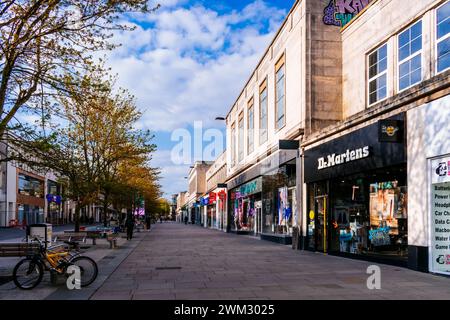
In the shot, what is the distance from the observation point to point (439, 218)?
40.5 feet

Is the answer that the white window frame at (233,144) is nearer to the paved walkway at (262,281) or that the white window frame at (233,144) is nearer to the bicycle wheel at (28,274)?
the paved walkway at (262,281)

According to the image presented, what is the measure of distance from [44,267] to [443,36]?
11.2 metres


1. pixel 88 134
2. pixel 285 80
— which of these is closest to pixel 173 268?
pixel 285 80

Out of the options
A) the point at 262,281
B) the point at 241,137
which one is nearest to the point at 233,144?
the point at 241,137

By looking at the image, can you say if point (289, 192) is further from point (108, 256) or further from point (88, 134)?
point (88, 134)

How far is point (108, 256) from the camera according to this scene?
18.3m

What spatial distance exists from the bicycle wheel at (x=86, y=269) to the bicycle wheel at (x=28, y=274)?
65cm

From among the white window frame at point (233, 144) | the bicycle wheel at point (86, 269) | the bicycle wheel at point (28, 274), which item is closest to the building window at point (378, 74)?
the bicycle wheel at point (86, 269)

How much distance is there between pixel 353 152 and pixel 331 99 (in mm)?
4998

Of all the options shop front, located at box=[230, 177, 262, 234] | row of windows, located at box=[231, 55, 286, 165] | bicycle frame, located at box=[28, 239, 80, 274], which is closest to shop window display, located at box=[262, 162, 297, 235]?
shop front, located at box=[230, 177, 262, 234]

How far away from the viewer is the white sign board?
12.1 m

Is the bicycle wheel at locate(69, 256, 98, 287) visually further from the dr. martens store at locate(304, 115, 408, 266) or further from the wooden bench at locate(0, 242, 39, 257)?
the dr. martens store at locate(304, 115, 408, 266)

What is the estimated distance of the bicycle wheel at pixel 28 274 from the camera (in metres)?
10.2

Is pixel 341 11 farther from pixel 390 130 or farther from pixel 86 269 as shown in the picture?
pixel 86 269
